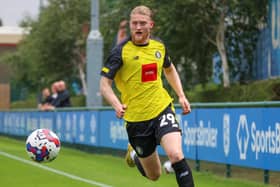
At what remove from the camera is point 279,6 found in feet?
89.9

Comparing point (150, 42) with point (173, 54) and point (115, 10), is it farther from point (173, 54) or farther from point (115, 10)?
point (115, 10)

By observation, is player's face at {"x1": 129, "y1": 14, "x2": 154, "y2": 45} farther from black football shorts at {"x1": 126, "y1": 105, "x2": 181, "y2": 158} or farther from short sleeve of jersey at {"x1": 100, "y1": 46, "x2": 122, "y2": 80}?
black football shorts at {"x1": 126, "y1": 105, "x2": 181, "y2": 158}

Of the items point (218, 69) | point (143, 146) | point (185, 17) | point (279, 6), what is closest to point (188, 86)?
point (218, 69)

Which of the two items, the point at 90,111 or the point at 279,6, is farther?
the point at 279,6

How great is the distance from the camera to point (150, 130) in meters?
10.2

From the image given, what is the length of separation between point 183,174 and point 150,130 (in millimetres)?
823

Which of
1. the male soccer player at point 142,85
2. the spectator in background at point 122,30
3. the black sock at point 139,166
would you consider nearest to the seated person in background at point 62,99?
the spectator in background at point 122,30

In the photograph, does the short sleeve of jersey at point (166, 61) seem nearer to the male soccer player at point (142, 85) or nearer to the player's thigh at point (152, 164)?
the male soccer player at point (142, 85)

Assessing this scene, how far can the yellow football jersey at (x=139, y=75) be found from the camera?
1005 cm

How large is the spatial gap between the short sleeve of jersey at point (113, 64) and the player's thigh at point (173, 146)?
2.91ft

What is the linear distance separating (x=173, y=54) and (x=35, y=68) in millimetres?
17406

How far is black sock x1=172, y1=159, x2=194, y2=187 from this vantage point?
376 inches

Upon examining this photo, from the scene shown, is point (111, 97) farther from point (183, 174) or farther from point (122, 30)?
point (122, 30)

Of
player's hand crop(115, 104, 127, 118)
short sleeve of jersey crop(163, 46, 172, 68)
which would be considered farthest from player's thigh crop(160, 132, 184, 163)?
short sleeve of jersey crop(163, 46, 172, 68)
